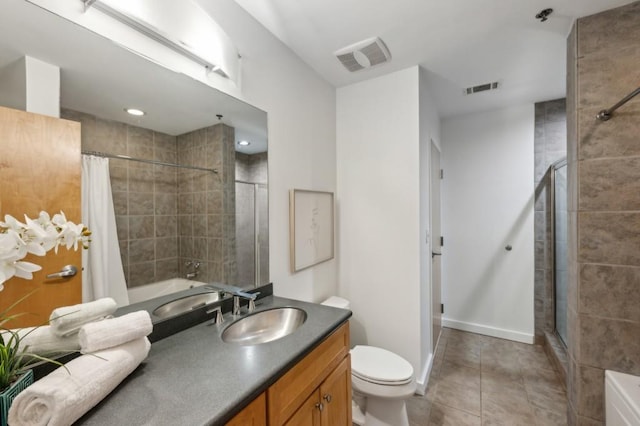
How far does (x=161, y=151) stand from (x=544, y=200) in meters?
3.39

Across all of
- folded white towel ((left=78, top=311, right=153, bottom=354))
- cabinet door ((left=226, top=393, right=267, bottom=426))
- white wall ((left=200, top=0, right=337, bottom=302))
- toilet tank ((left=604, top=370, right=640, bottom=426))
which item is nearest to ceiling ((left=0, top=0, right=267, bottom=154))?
white wall ((left=200, top=0, right=337, bottom=302))

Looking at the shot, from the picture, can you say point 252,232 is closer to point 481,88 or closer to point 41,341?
point 41,341

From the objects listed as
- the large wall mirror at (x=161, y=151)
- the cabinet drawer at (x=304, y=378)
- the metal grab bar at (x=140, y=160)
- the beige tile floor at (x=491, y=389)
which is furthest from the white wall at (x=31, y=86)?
the beige tile floor at (x=491, y=389)

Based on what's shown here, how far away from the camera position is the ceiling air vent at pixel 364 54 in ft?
5.92

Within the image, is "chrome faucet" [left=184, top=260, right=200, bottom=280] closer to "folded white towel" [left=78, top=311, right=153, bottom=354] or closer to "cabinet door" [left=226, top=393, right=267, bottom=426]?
"folded white towel" [left=78, top=311, right=153, bottom=354]

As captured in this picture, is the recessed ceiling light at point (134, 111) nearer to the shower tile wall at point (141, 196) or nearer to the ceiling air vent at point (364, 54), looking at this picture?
the shower tile wall at point (141, 196)

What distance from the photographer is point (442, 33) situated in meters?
1.71

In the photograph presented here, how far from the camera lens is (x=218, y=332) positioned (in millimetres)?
1162

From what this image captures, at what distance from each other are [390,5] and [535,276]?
2907mm

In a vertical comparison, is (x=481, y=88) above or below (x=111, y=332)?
above

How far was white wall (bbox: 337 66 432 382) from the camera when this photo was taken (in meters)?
2.07

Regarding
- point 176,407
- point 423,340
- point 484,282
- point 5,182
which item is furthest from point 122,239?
point 484,282

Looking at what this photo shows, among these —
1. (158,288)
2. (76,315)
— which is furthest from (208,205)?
(76,315)

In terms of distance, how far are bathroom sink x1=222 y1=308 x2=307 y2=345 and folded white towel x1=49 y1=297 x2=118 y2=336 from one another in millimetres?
510
